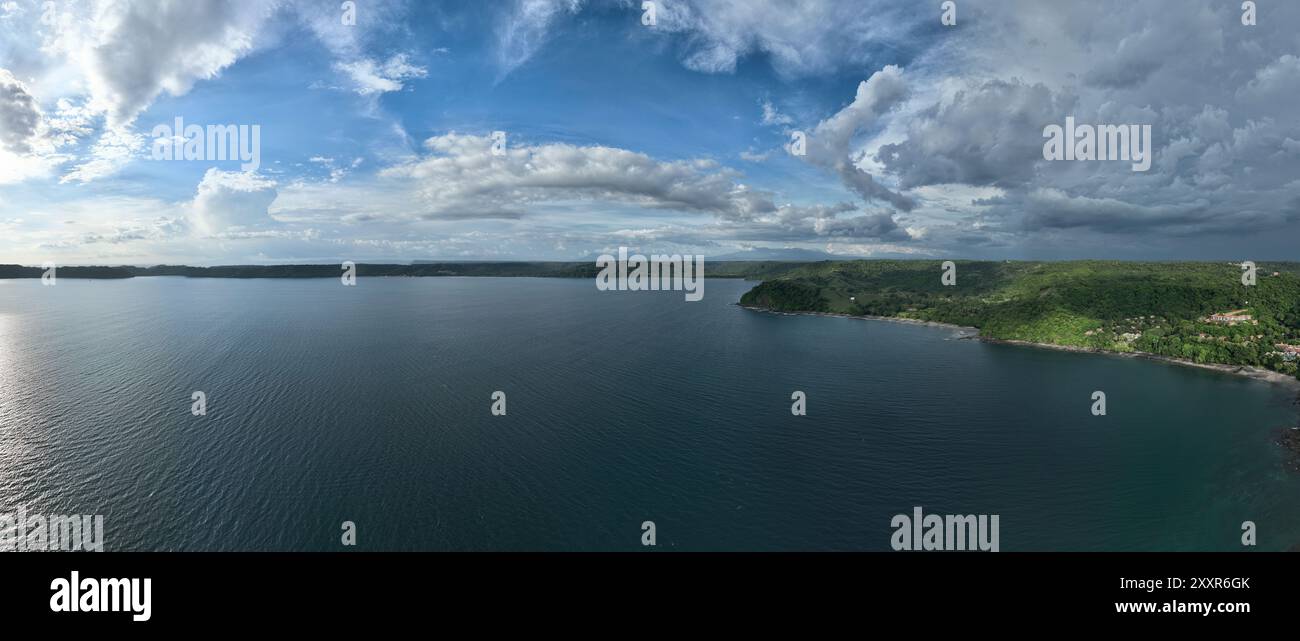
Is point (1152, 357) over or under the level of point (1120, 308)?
under

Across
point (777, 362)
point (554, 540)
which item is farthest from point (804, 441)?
point (777, 362)

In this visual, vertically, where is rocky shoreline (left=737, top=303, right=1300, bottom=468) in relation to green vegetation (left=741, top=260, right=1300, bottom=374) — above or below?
below

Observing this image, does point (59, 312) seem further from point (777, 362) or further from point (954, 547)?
point (954, 547)

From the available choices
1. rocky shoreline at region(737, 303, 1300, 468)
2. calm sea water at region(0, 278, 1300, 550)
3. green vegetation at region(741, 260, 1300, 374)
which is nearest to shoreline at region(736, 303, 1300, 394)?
rocky shoreline at region(737, 303, 1300, 468)

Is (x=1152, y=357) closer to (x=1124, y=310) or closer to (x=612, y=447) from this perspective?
(x=1124, y=310)

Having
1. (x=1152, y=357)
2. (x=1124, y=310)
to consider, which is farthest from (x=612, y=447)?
(x=1124, y=310)

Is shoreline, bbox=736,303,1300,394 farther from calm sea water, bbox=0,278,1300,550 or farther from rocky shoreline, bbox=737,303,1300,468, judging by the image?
calm sea water, bbox=0,278,1300,550
